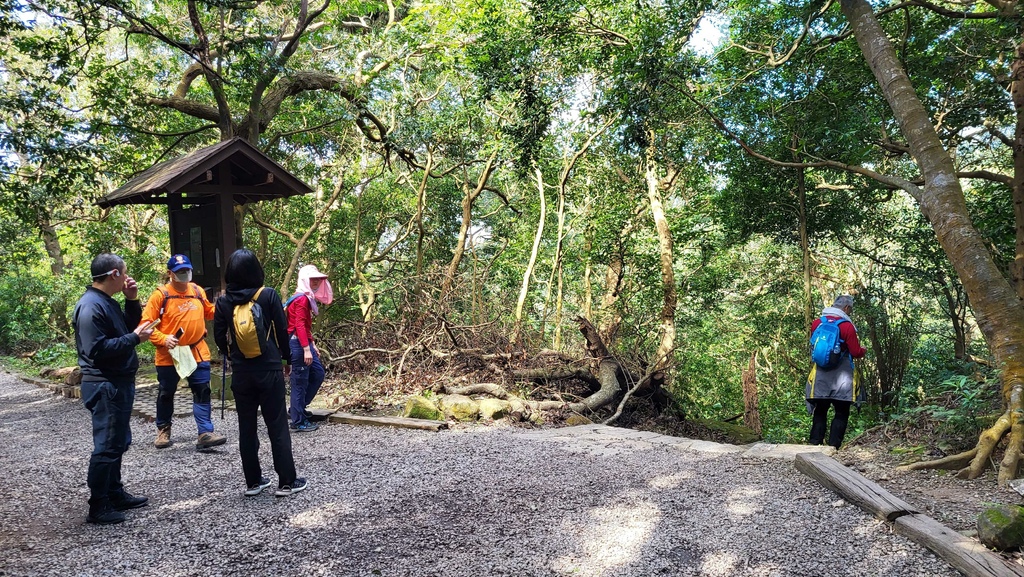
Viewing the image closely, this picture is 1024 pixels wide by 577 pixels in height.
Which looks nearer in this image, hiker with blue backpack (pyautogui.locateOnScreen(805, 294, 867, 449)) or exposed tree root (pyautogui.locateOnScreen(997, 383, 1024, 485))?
exposed tree root (pyautogui.locateOnScreen(997, 383, 1024, 485))

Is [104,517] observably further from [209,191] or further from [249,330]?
[209,191]

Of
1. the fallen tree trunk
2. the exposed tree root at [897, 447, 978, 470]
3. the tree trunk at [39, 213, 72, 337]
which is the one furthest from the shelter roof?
the tree trunk at [39, 213, 72, 337]

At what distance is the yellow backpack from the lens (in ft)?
13.4

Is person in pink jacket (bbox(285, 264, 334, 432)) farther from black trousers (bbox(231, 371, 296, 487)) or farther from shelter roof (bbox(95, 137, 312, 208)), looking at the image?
shelter roof (bbox(95, 137, 312, 208))

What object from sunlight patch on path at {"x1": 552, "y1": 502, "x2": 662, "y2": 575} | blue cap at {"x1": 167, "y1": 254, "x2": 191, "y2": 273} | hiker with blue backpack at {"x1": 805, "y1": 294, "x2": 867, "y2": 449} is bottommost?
sunlight patch on path at {"x1": 552, "y1": 502, "x2": 662, "y2": 575}

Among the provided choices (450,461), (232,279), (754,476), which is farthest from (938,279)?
(232,279)

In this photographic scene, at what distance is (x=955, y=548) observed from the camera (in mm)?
2969

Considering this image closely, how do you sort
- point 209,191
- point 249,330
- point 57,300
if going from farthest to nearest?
point 57,300 < point 209,191 < point 249,330

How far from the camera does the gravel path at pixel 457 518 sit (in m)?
3.20

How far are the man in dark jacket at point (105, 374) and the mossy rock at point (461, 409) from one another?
391 centimetres

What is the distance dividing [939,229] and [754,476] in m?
2.53

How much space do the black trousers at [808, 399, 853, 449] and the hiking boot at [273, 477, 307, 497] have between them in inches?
198

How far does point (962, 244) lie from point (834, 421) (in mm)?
2273

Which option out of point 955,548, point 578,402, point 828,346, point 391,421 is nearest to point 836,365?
point 828,346
